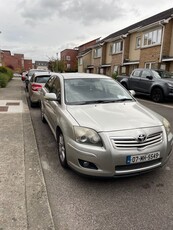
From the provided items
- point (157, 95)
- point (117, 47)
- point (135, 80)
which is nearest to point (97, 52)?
point (117, 47)

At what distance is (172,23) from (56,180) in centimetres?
1805

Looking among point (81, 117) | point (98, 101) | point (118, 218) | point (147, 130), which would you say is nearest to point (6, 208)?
point (118, 218)

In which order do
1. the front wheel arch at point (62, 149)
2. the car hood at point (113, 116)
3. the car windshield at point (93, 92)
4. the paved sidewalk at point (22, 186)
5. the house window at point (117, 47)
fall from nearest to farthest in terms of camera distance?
the paved sidewalk at point (22, 186) → the car hood at point (113, 116) → the front wheel arch at point (62, 149) → the car windshield at point (93, 92) → the house window at point (117, 47)

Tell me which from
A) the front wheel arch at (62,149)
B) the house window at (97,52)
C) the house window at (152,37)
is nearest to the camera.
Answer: the front wheel arch at (62,149)

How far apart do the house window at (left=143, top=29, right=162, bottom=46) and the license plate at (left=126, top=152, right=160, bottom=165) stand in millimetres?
17123

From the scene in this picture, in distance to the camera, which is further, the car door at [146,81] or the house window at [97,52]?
the house window at [97,52]

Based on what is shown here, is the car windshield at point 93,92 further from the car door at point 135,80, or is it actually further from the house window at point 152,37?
the house window at point 152,37

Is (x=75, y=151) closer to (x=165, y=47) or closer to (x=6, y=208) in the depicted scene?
(x=6, y=208)

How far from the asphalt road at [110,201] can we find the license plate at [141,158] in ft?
1.54

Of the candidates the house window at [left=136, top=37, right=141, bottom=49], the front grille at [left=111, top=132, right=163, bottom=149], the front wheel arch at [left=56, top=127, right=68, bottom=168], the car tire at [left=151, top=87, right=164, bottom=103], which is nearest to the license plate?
the front grille at [left=111, top=132, right=163, bottom=149]

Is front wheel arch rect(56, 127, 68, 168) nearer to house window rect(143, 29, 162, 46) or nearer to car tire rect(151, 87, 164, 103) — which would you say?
car tire rect(151, 87, 164, 103)

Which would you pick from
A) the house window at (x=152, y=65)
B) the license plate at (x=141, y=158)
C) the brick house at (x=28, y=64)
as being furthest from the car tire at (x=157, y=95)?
the brick house at (x=28, y=64)

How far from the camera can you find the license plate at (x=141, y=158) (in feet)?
9.13

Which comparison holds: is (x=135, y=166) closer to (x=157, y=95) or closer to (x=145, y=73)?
(x=157, y=95)
